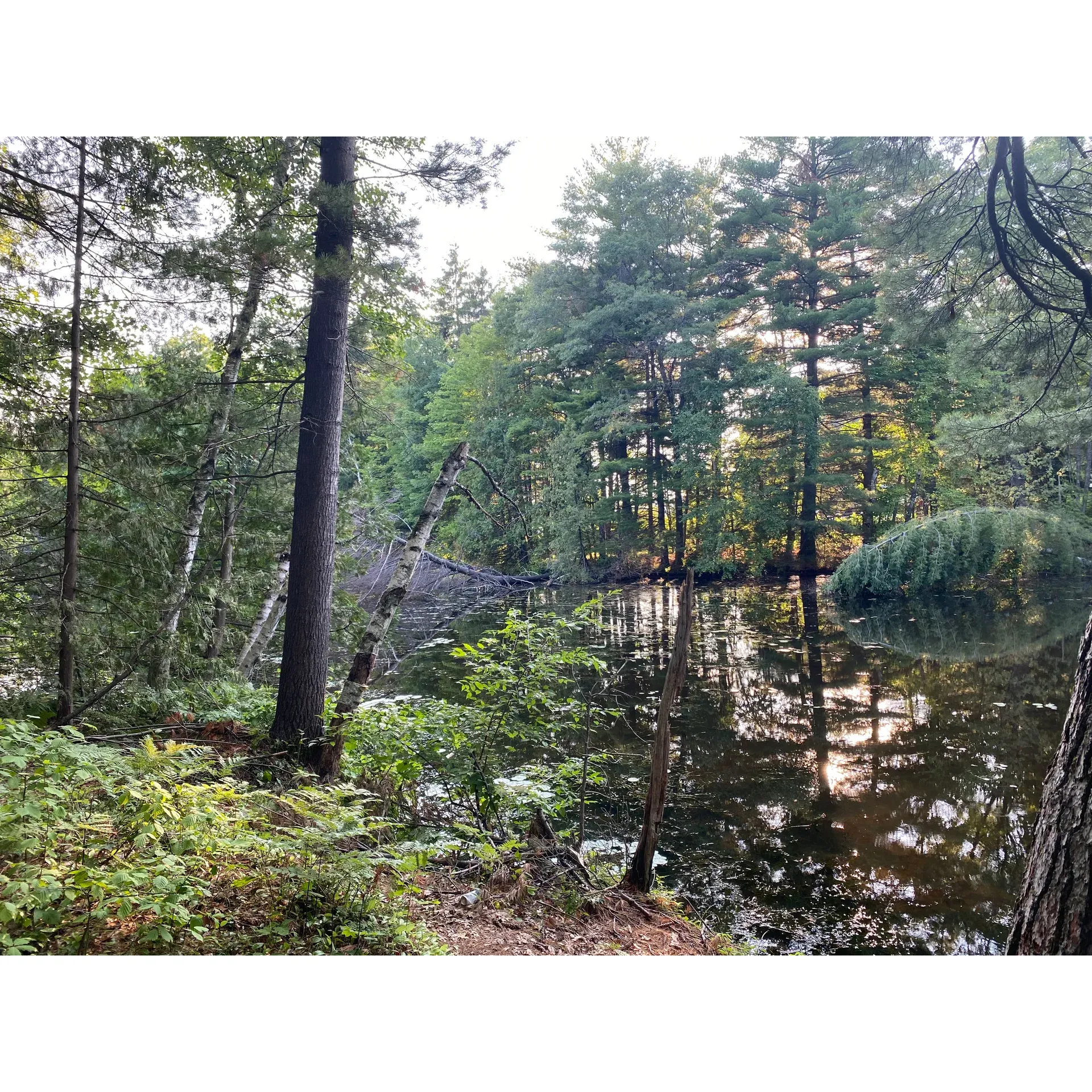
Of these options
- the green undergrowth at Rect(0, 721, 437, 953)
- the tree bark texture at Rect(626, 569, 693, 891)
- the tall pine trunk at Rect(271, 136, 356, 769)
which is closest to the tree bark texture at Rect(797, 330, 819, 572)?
the tree bark texture at Rect(626, 569, 693, 891)

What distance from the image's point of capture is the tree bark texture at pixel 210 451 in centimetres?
328

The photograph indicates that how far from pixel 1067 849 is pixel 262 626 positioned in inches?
197

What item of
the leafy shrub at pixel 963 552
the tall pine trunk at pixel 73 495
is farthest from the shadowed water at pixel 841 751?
the tall pine trunk at pixel 73 495

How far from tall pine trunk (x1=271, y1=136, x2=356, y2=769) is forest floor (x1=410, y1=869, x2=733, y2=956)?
118 centimetres

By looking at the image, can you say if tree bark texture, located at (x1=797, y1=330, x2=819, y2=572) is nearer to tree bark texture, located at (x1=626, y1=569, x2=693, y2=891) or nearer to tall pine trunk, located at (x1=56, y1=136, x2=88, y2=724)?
tree bark texture, located at (x1=626, y1=569, x2=693, y2=891)

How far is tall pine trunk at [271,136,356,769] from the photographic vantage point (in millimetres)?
3035

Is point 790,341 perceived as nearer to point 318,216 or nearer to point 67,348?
point 318,216

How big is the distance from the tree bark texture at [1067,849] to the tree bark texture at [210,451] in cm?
343

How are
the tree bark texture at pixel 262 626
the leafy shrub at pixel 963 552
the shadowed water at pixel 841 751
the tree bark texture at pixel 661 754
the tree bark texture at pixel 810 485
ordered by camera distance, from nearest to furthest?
the tree bark texture at pixel 661 754 → the shadowed water at pixel 841 751 → the tree bark texture at pixel 262 626 → the leafy shrub at pixel 963 552 → the tree bark texture at pixel 810 485

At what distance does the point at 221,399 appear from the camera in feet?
13.0

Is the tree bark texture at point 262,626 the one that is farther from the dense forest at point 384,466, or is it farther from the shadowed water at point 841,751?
the shadowed water at point 841,751

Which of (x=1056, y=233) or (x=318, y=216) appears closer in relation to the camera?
(x=1056, y=233)
